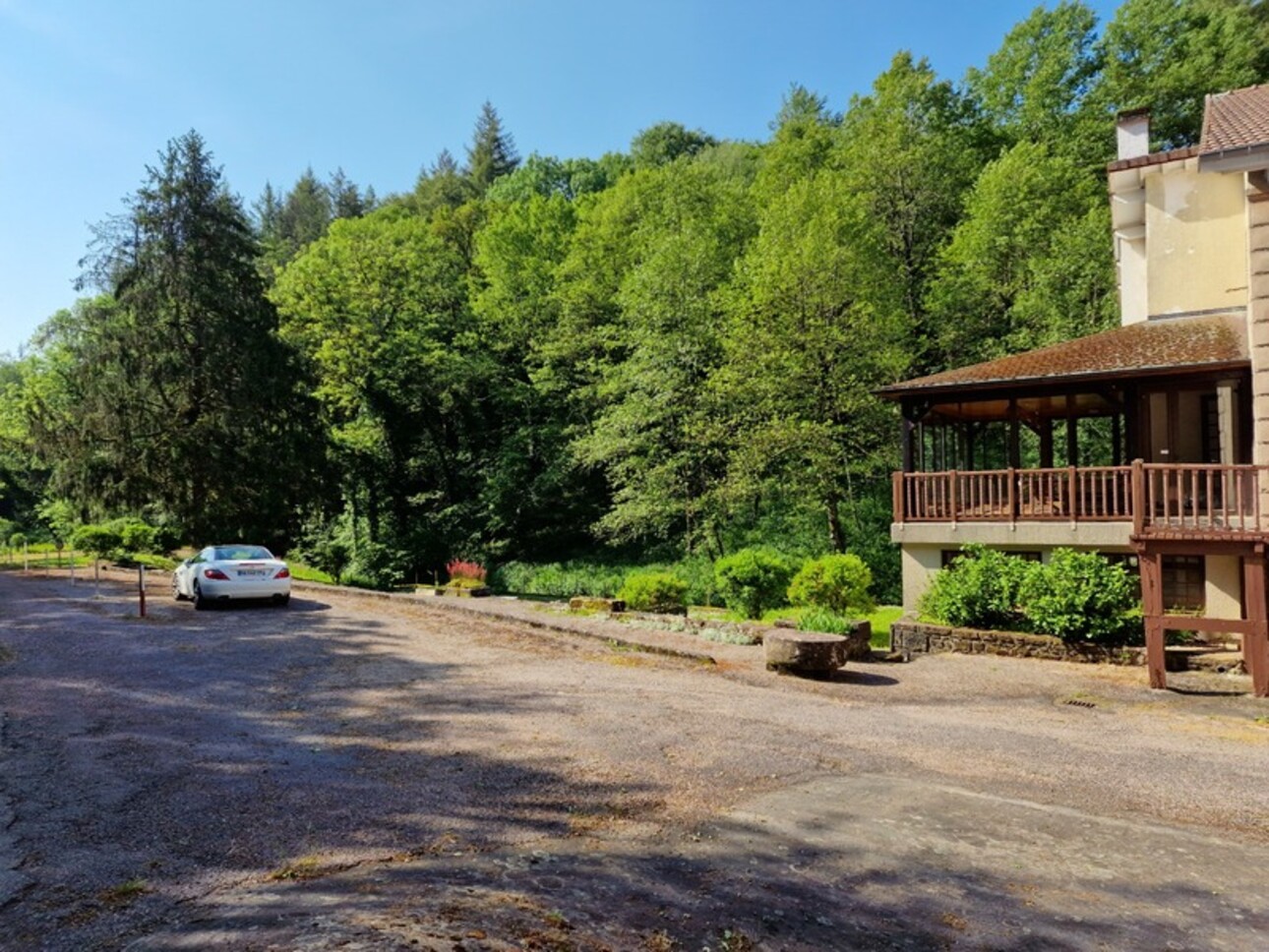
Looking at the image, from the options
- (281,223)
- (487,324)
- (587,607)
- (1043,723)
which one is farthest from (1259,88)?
(281,223)

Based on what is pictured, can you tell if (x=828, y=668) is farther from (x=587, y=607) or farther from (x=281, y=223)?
(x=281, y=223)

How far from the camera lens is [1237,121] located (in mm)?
13461

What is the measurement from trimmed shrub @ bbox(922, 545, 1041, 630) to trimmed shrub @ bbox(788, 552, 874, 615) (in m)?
1.97

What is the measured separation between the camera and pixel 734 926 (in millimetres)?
3607

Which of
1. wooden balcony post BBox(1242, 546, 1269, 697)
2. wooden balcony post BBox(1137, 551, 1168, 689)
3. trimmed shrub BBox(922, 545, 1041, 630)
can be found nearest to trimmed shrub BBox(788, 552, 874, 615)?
trimmed shrub BBox(922, 545, 1041, 630)

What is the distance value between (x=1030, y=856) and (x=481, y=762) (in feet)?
13.0

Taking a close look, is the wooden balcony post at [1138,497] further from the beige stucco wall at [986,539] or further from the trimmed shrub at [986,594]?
the trimmed shrub at [986,594]

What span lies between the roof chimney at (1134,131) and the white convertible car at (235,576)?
72.4 ft

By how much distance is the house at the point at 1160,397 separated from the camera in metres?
11.2

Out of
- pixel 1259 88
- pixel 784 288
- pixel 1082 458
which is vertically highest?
pixel 1259 88

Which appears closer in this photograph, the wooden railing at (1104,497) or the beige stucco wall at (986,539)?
the wooden railing at (1104,497)

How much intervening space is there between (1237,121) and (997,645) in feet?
34.3

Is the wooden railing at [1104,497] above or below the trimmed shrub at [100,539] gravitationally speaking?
above

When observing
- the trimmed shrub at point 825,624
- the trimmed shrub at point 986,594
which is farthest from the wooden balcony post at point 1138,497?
the trimmed shrub at point 825,624
